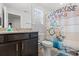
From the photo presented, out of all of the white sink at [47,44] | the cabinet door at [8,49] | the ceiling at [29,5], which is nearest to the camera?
the cabinet door at [8,49]

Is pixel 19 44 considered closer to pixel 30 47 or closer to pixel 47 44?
pixel 30 47

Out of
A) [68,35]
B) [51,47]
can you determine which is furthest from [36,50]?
[68,35]

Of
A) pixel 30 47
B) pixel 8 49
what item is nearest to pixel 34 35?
pixel 30 47

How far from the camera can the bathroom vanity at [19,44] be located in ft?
5.33

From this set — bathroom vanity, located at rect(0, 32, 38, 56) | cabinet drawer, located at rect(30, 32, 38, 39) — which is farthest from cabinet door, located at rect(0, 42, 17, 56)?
cabinet drawer, located at rect(30, 32, 38, 39)

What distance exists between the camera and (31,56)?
178cm

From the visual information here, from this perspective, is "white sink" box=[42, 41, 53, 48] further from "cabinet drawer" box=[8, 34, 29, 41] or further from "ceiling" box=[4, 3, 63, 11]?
"ceiling" box=[4, 3, 63, 11]

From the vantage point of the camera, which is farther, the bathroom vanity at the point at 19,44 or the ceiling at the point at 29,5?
the ceiling at the point at 29,5

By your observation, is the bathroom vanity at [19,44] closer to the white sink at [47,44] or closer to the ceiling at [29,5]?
the white sink at [47,44]

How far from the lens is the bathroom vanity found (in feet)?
5.33

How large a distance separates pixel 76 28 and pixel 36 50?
0.69 m

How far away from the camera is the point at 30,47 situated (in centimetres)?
188

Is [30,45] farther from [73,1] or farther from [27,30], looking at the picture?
[73,1]

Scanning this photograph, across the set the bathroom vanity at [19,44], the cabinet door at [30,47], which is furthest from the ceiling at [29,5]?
the cabinet door at [30,47]
